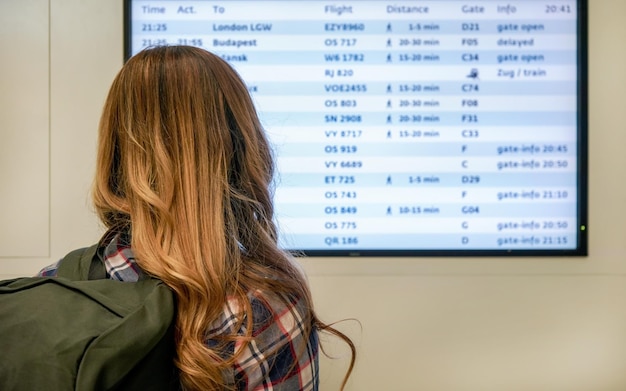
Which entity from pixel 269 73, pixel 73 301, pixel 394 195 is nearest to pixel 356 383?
pixel 394 195

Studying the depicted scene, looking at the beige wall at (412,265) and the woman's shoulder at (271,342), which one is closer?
the woman's shoulder at (271,342)

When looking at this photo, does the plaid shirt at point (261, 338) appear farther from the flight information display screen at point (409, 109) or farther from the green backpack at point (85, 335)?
the flight information display screen at point (409, 109)

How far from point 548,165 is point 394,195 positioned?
49 centimetres

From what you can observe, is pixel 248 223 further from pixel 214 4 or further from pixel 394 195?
pixel 214 4

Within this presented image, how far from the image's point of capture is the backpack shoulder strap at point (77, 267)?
78 centimetres

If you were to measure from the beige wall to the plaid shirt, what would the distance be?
0.93 m

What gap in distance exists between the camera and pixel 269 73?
176 centimetres

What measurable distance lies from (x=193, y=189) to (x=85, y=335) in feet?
0.83

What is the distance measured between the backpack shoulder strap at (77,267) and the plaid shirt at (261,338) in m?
0.02

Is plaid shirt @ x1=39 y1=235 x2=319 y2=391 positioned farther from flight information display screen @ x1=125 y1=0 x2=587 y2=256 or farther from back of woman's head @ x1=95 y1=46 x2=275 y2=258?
flight information display screen @ x1=125 y1=0 x2=587 y2=256

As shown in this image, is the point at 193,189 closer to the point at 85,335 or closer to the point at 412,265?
the point at 85,335

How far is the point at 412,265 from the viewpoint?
1.76 metres

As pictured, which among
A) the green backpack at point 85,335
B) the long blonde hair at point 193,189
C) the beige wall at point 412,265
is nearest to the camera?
the green backpack at point 85,335

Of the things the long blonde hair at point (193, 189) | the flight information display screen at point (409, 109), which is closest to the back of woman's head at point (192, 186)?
the long blonde hair at point (193, 189)
